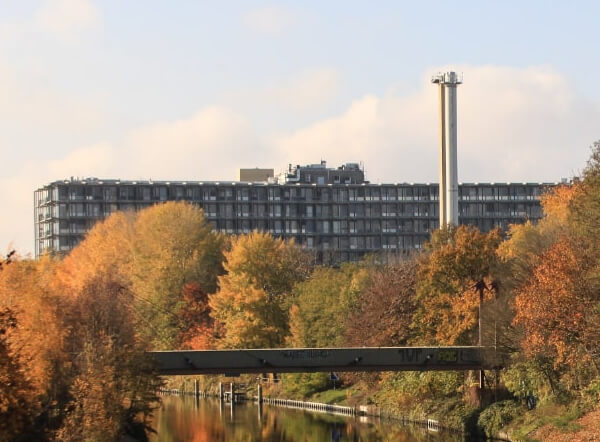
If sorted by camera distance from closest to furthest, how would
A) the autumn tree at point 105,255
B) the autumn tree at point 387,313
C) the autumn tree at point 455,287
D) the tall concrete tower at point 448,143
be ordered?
the autumn tree at point 455,287 < the autumn tree at point 387,313 < the autumn tree at point 105,255 < the tall concrete tower at point 448,143

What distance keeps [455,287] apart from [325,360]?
11761mm

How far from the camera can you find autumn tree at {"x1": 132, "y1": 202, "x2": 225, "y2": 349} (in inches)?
4646

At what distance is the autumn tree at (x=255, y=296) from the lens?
10306 centimetres

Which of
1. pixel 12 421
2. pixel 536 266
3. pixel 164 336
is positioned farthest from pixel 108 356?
pixel 164 336

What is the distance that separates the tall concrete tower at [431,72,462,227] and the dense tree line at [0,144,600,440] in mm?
29264

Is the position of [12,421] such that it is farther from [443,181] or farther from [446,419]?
[443,181]

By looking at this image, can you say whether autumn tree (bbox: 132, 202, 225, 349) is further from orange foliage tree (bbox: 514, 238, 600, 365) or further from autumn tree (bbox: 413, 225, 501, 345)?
orange foliage tree (bbox: 514, 238, 600, 365)

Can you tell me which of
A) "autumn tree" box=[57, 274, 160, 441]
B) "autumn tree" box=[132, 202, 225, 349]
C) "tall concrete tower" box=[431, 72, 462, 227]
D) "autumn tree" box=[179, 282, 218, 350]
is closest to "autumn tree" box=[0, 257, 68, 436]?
"autumn tree" box=[57, 274, 160, 441]

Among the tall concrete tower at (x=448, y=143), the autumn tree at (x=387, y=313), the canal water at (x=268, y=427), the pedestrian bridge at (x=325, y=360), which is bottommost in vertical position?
the canal water at (x=268, y=427)

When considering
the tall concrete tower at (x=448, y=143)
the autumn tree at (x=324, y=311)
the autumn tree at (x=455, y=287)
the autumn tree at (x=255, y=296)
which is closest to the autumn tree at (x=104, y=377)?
the autumn tree at (x=455, y=287)

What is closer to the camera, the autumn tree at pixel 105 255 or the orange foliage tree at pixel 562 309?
the orange foliage tree at pixel 562 309

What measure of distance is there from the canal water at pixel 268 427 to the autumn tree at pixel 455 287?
274 inches

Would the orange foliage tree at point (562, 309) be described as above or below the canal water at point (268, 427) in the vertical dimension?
above

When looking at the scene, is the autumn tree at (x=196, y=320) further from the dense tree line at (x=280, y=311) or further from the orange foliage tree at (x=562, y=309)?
the orange foliage tree at (x=562, y=309)
